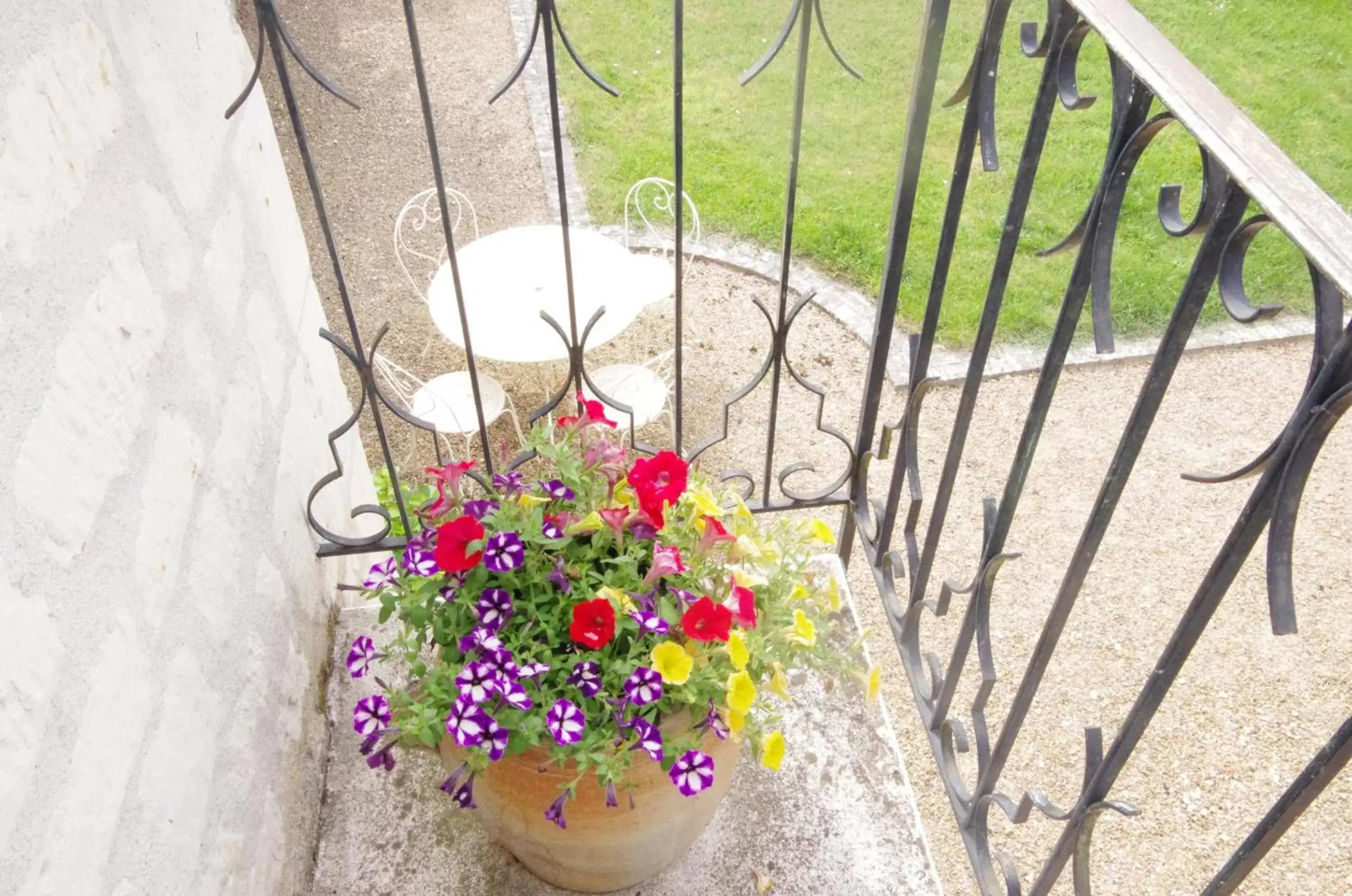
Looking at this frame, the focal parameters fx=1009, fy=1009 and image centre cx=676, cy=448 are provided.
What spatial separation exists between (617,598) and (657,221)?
4400mm

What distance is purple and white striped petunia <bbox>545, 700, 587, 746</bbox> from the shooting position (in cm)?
129

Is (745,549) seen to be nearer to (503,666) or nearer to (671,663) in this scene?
(671,663)

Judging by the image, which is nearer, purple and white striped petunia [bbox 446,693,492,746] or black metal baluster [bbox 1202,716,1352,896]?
black metal baluster [bbox 1202,716,1352,896]

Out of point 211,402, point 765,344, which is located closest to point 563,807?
point 211,402

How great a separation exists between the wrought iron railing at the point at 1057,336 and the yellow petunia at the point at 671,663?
1.43 feet

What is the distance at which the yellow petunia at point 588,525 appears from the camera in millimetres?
1460

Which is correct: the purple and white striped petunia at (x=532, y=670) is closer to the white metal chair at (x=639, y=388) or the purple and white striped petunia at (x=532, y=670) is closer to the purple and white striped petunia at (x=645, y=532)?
the purple and white striped petunia at (x=645, y=532)

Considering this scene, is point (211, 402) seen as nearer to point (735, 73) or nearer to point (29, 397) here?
point (29, 397)

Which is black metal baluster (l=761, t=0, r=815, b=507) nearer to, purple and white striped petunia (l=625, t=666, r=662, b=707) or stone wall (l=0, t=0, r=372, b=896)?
purple and white striped petunia (l=625, t=666, r=662, b=707)

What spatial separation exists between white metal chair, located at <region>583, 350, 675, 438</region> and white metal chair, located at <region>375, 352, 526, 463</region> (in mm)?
405

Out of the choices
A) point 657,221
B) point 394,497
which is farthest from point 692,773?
point 657,221

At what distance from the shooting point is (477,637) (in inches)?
52.7

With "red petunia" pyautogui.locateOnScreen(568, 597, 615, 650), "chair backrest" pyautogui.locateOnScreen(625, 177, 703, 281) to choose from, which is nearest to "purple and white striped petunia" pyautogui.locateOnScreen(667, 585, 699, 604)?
"red petunia" pyautogui.locateOnScreen(568, 597, 615, 650)

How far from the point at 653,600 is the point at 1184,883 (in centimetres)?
254
